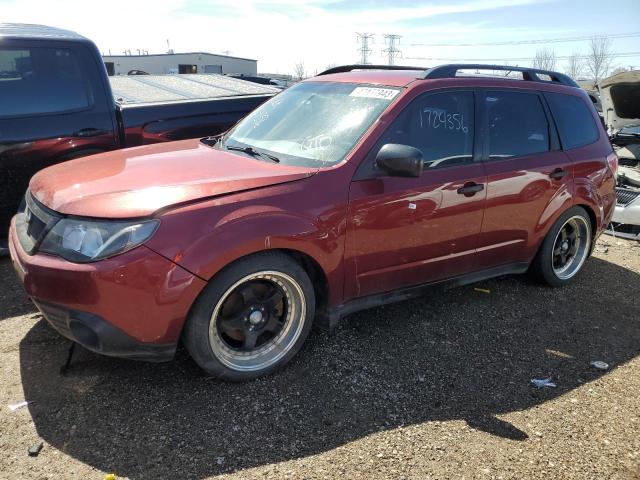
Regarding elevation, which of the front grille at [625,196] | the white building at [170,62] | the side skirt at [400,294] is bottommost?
the side skirt at [400,294]

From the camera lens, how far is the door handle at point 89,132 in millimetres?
4852

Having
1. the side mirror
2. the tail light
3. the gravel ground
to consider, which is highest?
the side mirror

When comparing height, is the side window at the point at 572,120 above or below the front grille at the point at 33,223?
above

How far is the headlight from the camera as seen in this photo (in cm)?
266

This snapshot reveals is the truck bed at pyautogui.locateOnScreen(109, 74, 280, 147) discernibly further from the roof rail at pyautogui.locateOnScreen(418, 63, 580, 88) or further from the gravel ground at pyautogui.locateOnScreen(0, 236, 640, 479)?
the roof rail at pyautogui.locateOnScreen(418, 63, 580, 88)

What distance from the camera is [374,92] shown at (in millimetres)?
3713

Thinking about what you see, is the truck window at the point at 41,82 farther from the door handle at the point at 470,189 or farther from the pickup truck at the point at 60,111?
the door handle at the point at 470,189

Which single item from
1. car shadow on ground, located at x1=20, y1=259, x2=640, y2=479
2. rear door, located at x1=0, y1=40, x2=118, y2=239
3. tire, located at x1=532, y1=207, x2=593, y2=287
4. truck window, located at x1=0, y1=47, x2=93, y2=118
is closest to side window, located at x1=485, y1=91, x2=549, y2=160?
tire, located at x1=532, y1=207, x2=593, y2=287

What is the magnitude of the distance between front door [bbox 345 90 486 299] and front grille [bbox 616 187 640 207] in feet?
12.8

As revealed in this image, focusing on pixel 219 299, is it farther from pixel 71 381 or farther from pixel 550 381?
pixel 550 381

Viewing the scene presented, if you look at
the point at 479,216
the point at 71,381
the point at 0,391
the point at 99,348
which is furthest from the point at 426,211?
the point at 0,391

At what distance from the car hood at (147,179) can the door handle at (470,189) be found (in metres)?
1.17

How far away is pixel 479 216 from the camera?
3959 mm

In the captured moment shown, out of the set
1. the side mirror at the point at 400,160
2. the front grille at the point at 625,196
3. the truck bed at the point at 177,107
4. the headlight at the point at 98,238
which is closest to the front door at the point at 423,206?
the side mirror at the point at 400,160
